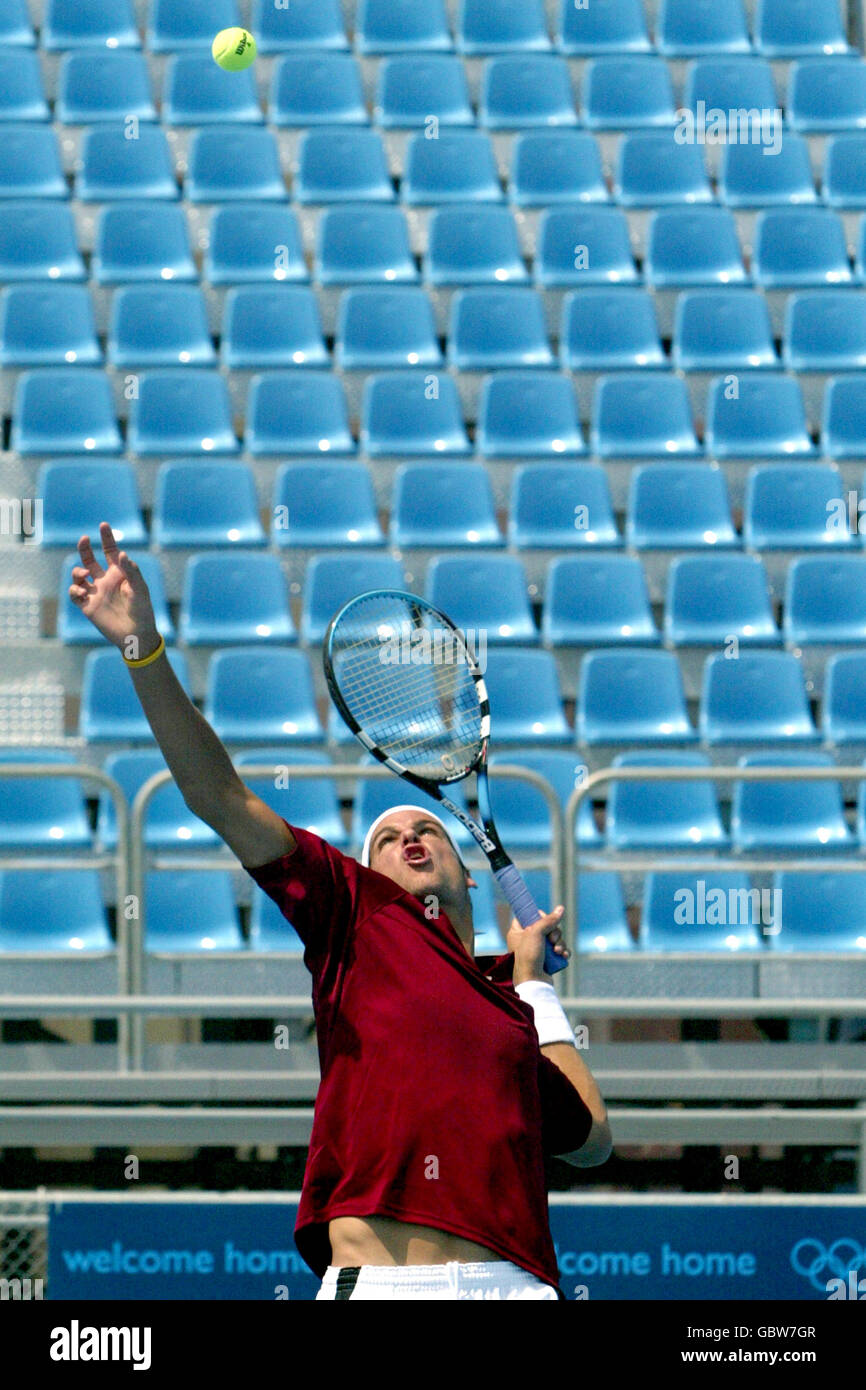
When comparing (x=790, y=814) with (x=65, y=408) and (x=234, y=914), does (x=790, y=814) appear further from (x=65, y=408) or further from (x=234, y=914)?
(x=65, y=408)

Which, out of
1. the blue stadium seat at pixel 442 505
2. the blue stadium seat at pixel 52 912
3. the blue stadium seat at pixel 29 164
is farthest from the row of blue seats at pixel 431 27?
the blue stadium seat at pixel 52 912

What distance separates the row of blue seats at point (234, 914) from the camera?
6.64 metres

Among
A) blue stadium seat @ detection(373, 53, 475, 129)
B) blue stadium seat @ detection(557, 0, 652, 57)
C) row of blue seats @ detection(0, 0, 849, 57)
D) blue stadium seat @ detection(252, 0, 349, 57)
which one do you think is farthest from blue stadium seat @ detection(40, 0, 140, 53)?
blue stadium seat @ detection(557, 0, 652, 57)

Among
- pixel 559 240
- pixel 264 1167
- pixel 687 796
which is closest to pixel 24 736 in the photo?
pixel 264 1167

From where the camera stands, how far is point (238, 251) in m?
9.52

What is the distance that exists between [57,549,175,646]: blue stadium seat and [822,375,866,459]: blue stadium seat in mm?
3206

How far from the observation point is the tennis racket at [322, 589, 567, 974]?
3518mm

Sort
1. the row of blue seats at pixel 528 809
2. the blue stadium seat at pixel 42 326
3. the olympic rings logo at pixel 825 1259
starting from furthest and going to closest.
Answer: the blue stadium seat at pixel 42 326, the row of blue seats at pixel 528 809, the olympic rings logo at pixel 825 1259

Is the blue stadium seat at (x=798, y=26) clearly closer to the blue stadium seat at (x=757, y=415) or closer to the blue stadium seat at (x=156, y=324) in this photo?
the blue stadium seat at (x=757, y=415)

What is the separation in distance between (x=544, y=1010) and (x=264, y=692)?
14.0 feet

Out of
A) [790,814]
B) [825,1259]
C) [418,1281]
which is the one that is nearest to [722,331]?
[790,814]

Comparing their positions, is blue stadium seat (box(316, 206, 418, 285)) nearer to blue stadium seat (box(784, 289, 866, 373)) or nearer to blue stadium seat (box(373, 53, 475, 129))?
blue stadium seat (box(373, 53, 475, 129))

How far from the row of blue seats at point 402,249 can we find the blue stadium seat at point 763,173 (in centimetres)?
47

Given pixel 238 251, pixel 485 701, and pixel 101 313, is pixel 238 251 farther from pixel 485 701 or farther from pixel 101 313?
pixel 485 701
